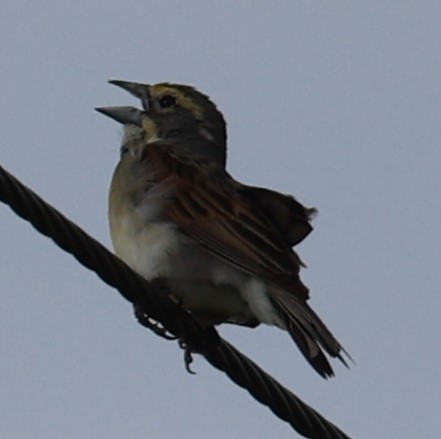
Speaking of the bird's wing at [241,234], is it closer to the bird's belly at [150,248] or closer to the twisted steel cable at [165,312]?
the bird's belly at [150,248]

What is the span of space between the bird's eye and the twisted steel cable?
2.65 m

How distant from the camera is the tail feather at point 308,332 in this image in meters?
6.43

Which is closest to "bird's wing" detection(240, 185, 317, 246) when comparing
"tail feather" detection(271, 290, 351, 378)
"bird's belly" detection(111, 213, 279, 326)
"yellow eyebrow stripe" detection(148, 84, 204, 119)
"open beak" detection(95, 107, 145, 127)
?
"bird's belly" detection(111, 213, 279, 326)

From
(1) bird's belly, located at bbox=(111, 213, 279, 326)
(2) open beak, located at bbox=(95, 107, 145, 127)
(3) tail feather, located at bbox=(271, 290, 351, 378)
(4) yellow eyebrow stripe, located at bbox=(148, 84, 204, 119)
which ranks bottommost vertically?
(3) tail feather, located at bbox=(271, 290, 351, 378)

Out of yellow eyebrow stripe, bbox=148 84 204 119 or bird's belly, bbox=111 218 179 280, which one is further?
yellow eyebrow stripe, bbox=148 84 204 119

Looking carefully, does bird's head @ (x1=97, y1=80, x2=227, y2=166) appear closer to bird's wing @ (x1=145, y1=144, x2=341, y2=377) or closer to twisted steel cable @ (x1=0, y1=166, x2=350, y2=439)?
bird's wing @ (x1=145, y1=144, x2=341, y2=377)

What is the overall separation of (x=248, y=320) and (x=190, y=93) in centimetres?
237

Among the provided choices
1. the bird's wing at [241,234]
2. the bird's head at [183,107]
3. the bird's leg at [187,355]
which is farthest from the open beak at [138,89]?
the bird's leg at [187,355]

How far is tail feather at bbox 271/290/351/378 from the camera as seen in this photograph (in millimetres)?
6434

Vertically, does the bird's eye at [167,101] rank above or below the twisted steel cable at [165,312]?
above

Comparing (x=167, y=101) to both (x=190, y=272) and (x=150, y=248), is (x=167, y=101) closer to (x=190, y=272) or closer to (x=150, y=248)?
(x=150, y=248)

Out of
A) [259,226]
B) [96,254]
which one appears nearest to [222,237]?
[259,226]

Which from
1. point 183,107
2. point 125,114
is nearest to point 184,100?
point 183,107

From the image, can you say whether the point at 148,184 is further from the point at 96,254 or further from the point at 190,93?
the point at 96,254
